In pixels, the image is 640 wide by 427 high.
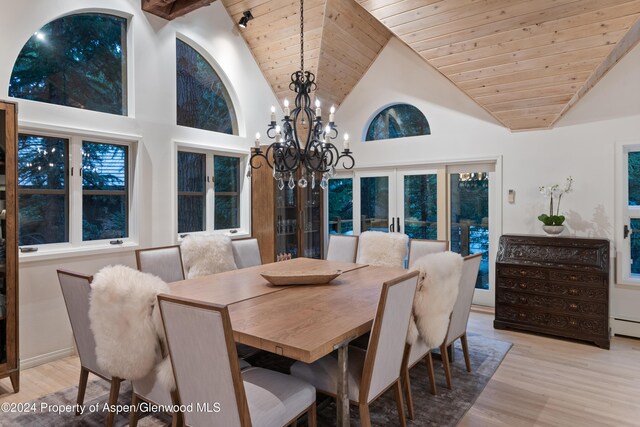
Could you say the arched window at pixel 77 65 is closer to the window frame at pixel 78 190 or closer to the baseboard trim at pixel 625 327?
the window frame at pixel 78 190

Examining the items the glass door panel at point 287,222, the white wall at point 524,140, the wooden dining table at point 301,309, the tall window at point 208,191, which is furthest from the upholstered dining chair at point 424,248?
the tall window at point 208,191

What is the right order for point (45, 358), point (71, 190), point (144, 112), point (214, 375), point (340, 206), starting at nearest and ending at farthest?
point (214, 375) < point (45, 358) < point (71, 190) < point (144, 112) < point (340, 206)

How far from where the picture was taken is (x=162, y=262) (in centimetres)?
337

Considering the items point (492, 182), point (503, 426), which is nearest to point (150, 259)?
point (503, 426)

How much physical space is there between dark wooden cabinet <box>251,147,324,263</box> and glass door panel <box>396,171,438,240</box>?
1245mm

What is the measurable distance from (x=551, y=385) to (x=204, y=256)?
3047 millimetres

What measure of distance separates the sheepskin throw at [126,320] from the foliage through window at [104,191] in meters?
2.13

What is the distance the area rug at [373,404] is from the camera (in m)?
2.37

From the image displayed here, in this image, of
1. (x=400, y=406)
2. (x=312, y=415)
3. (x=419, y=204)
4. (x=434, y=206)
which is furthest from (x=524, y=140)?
(x=312, y=415)

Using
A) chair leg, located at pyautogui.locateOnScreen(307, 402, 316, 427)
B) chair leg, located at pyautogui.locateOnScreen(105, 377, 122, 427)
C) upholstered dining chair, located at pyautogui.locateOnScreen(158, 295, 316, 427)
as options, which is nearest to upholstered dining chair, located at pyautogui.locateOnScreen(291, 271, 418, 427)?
chair leg, located at pyautogui.locateOnScreen(307, 402, 316, 427)

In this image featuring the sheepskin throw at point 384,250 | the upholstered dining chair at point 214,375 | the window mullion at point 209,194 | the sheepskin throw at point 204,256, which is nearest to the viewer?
the upholstered dining chair at point 214,375

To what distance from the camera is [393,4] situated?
387 centimetres

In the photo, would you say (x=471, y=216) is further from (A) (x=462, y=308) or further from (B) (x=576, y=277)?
(A) (x=462, y=308)

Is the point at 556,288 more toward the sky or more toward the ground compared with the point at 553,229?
more toward the ground
